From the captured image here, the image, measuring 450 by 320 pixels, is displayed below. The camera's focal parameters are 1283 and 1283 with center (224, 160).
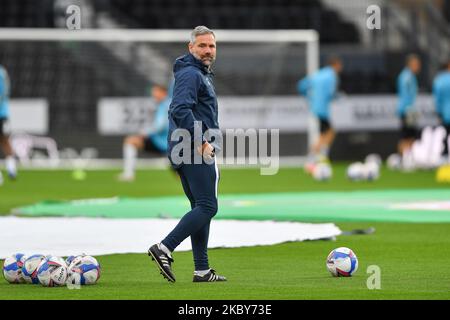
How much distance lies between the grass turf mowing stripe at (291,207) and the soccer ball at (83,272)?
21.3 ft

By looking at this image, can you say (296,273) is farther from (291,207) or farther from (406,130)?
(406,130)

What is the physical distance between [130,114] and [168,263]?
2359cm

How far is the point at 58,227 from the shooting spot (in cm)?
1445

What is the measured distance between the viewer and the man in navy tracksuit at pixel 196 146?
9.79 meters

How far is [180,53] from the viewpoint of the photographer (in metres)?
33.4

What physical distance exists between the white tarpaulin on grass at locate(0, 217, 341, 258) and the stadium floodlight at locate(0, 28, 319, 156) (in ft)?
58.0

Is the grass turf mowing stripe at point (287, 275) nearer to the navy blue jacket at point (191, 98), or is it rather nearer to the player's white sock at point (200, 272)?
the player's white sock at point (200, 272)

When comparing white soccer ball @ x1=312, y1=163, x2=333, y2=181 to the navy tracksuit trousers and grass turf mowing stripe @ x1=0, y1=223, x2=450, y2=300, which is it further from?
the navy tracksuit trousers

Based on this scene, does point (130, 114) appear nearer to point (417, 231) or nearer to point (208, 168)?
point (417, 231)

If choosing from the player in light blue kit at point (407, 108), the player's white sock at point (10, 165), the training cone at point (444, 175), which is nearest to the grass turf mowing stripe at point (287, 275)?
Result: the training cone at point (444, 175)

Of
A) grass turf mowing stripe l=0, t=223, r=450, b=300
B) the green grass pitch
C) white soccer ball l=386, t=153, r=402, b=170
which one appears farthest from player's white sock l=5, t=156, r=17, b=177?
grass turf mowing stripe l=0, t=223, r=450, b=300

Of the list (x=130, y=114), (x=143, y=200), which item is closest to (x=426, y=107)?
(x=130, y=114)

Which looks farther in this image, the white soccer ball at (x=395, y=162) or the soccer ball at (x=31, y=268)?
the white soccer ball at (x=395, y=162)

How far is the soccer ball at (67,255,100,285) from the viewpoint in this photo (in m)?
9.59
